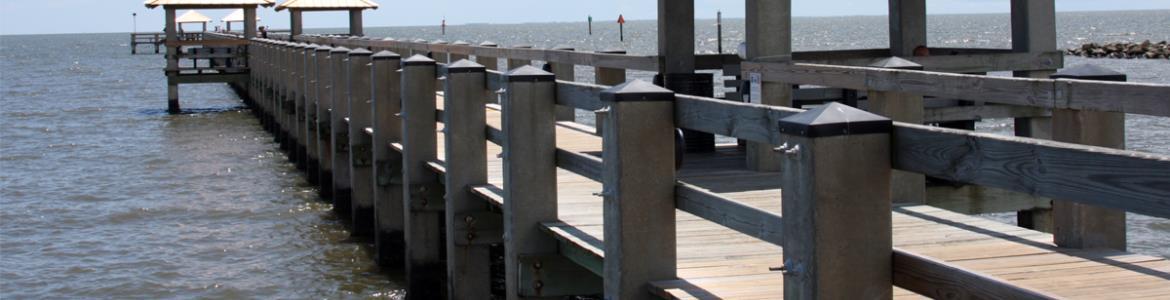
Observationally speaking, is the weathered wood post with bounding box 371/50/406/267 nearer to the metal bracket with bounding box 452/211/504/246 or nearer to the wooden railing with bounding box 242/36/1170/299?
the wooden railing with bounding box 242/36/1170/299

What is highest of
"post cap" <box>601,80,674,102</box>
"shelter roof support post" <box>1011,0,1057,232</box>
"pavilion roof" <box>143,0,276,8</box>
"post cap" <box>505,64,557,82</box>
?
"pavilion roof" <box>143,0,276,8</box>

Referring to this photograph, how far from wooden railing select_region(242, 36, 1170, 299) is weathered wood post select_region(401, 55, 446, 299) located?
0.4 inches

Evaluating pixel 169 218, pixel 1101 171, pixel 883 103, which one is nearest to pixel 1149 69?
pixel 169 218

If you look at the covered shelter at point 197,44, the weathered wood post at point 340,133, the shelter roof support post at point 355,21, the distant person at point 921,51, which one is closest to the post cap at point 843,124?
the distant person at point 921,51

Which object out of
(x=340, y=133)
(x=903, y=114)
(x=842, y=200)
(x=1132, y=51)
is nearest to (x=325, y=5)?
(x=340, y=133)

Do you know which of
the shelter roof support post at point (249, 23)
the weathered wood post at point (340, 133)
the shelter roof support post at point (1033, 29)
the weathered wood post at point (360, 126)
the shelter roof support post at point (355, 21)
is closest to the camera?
the shelter roof support post at point (1033, 29)

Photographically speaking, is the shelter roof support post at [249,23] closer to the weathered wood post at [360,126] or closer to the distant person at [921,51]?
the weathered wood post at [360,126]

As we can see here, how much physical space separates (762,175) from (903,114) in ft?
4.75

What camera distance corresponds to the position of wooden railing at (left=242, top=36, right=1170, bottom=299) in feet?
10.6

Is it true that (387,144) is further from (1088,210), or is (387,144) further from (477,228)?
(1088,210)

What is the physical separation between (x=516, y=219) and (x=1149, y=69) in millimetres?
50333

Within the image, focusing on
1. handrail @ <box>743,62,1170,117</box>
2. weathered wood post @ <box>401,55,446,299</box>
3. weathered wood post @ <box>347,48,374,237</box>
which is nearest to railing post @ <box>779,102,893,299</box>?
handrail @ <box>743,62,1170,117</box>

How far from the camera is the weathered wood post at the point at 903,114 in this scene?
23.0ft

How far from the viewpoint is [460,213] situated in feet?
26.1
